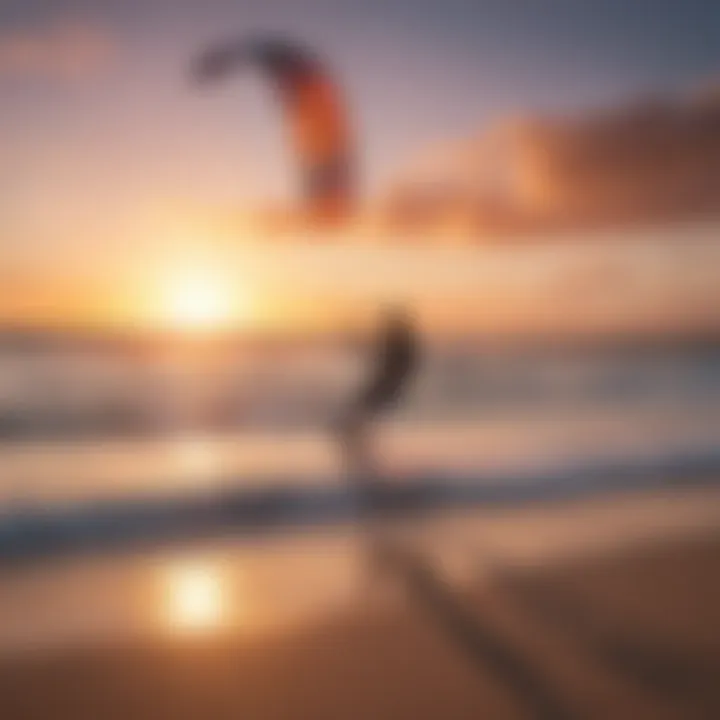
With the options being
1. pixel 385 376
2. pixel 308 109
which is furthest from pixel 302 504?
pixel 308 109

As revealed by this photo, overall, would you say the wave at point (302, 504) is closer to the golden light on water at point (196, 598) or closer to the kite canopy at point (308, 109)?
the golden light on water at point (196, 598)

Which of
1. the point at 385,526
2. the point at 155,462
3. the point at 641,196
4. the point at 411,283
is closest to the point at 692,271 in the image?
Answer: the point at 641,196

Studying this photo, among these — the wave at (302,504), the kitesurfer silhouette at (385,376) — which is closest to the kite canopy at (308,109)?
the kitesurfer silhouette at (385,376)

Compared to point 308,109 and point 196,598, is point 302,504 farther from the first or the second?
point 308,109

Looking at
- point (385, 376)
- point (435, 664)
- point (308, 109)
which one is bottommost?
point (435, 664)

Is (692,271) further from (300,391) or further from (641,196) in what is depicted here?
(300,391)

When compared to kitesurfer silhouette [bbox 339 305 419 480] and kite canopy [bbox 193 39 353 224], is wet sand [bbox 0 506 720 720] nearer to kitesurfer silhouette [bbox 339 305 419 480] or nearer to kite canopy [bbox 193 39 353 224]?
kitesurfer silhouette [bbox 339 305 419 480]
